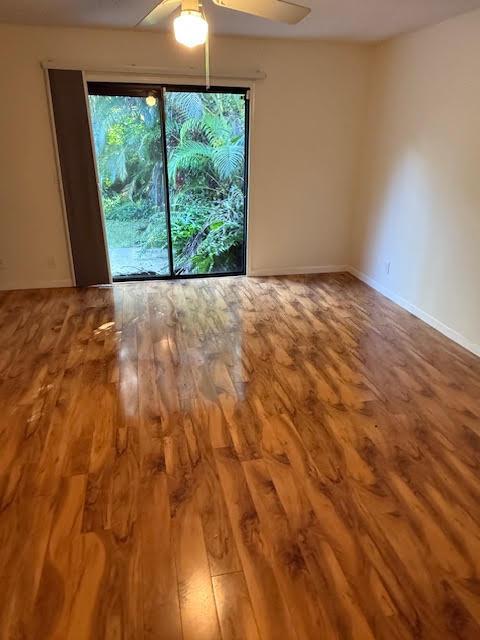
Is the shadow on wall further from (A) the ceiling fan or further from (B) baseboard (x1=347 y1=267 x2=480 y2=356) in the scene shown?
(A) the ceiling fan

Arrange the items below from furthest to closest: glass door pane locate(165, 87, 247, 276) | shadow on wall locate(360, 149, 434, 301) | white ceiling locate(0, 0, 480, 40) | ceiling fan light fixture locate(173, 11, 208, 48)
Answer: glass door pane locate(165, 87, 247, 276) → shadow on wall locate(360, 149, 434, 301) → white ceiling locate(0, 0, 480, 40) → ceiling fan light fixture locate(173, 11, 208, 48)

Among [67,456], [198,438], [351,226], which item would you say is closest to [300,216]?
[351,226]

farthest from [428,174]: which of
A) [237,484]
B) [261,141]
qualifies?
[237,484]

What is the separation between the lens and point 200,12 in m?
2.10

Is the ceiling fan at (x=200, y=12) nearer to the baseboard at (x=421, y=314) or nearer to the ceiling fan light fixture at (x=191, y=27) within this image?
the ceiling fan light fixture at (x=191, y=27)

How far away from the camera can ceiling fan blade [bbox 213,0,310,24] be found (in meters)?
→ 2.22

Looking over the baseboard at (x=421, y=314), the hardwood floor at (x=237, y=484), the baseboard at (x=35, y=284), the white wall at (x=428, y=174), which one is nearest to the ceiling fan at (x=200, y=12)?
the white wall at (x=428, y=174)

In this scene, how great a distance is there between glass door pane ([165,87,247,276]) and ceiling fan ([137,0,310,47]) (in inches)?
71.5

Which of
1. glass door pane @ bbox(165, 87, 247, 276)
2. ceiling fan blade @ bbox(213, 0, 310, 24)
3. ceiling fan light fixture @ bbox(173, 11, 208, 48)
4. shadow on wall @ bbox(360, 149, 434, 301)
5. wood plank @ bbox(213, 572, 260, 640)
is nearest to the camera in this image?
wood plank @ bbox(213, 572, 260, 640)

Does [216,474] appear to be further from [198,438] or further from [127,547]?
[127,547]

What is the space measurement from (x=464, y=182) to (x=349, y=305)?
4.67 feet

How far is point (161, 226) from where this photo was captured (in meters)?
4.73

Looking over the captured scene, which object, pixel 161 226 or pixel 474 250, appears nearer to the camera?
pixel 474 250

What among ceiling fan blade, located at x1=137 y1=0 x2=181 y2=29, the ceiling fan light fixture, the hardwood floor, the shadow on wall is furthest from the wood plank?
the shadow on wall
